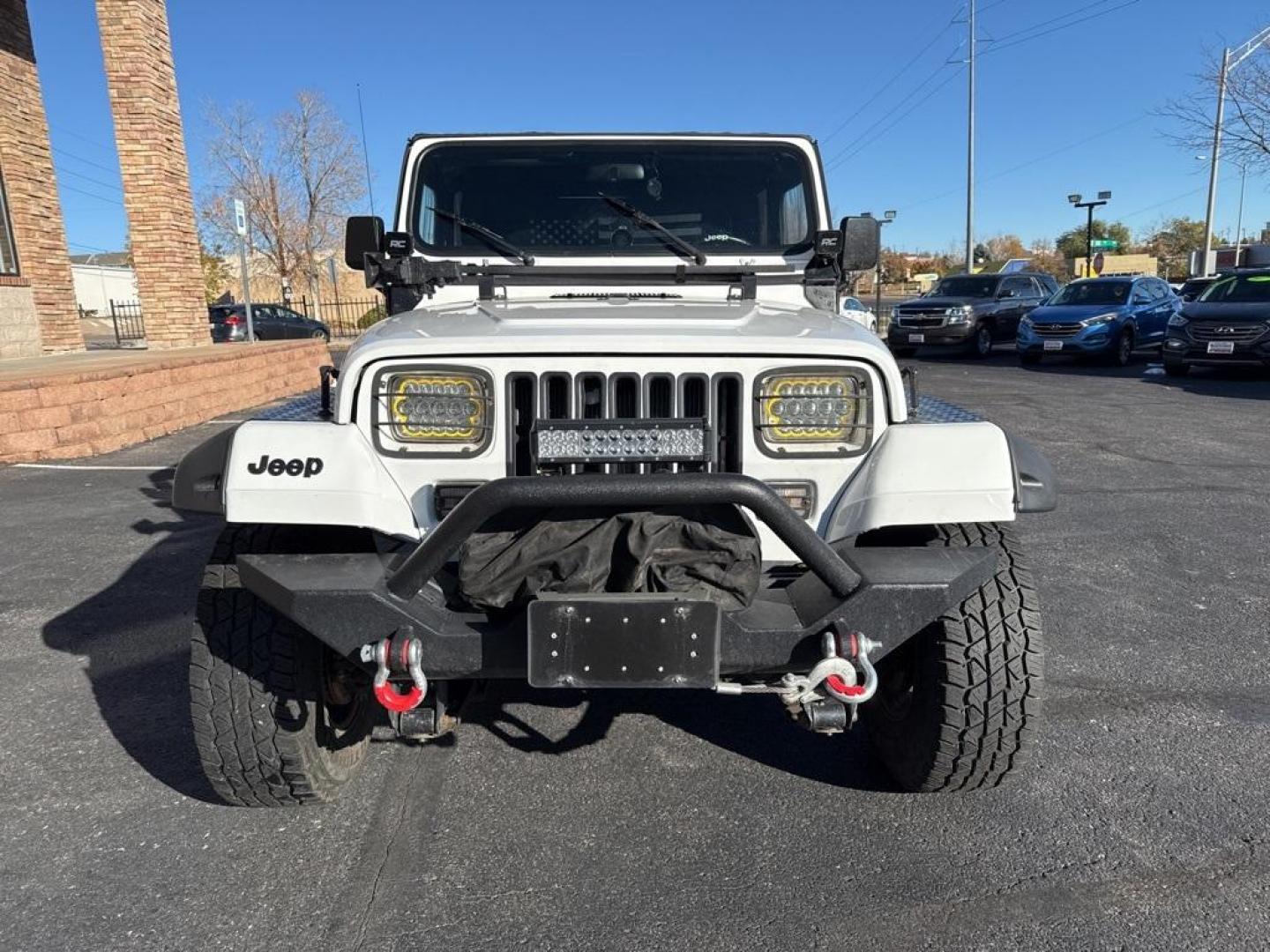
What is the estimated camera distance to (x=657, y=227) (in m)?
3.58

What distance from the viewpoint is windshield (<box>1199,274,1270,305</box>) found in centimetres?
1392

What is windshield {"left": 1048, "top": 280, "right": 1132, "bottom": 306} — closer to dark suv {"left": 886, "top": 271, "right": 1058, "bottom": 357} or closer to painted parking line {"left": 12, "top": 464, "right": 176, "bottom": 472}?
dark suv {"left": 886, "top": 271, "right": 1058, "bottom": 357}

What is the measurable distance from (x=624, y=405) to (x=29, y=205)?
48.2 feet

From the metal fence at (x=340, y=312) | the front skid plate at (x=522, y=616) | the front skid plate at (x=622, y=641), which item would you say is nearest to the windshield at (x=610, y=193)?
the front skid plate at (x=522, y=616)

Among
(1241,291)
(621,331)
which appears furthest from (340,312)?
(621,331)

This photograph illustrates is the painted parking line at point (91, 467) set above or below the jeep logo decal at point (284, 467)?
below

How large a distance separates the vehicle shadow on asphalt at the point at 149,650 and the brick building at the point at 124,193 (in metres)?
9.34

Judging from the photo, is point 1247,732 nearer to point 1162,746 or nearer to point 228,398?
point 1162,746

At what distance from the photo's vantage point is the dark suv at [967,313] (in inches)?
733

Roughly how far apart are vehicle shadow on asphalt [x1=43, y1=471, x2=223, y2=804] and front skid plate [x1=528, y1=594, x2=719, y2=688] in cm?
142

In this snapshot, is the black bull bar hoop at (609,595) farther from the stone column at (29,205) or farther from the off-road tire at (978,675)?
the stone column at (29,205)

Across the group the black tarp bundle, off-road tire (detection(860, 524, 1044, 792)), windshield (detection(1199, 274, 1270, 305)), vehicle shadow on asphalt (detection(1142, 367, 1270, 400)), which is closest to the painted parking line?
the black tarp bundle

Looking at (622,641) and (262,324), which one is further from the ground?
(262,324)

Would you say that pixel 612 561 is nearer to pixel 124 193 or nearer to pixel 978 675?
pixel 978 675
